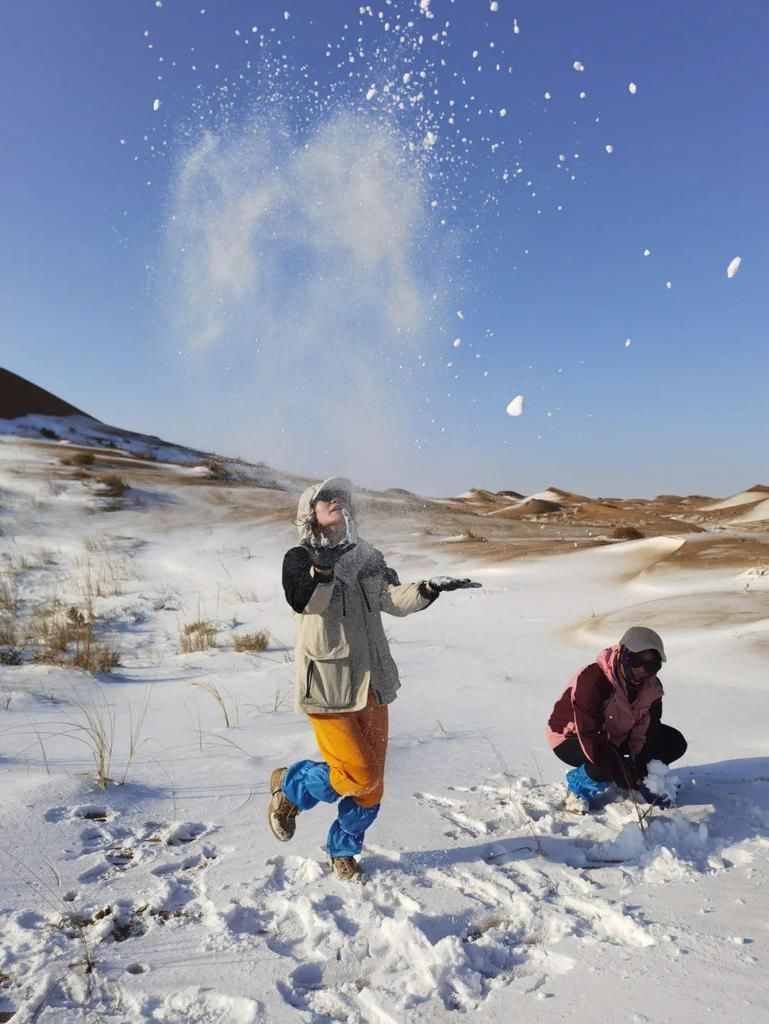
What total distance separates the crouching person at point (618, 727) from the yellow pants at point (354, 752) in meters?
1.04

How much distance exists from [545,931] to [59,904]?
60.3 inches

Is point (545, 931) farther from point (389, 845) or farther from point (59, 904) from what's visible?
point (59, 904)

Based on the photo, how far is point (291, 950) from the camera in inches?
80.0

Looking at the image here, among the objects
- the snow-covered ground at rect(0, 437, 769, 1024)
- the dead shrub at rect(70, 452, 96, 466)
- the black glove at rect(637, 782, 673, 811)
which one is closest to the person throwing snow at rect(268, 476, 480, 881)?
the snow-covered ground at rect(0, 437, 769, 1024)

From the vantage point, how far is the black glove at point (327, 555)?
240cm

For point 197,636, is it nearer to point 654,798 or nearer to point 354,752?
point 354,752

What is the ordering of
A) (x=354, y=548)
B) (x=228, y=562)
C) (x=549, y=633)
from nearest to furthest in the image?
(x=354, y=548) → (x=549, y=633) → (x=228, y=562)

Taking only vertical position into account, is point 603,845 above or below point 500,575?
below

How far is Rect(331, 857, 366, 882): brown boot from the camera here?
96.4 inches

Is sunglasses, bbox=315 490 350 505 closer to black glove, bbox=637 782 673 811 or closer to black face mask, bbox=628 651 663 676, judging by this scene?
black face mask, bbox=628 651 663 676

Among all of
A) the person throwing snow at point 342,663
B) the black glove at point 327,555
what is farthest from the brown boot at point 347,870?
the black glove at point 327,555

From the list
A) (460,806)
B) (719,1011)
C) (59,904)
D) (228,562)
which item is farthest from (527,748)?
(228,562)

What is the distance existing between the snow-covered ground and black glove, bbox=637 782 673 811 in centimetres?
9

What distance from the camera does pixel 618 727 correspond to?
3209mm
